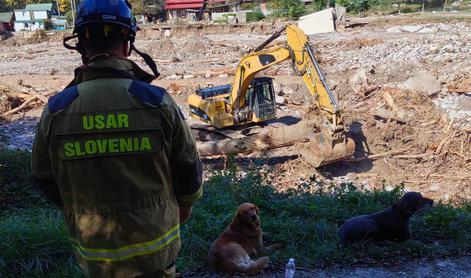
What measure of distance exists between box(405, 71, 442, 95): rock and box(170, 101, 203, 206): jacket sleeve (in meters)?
15.0

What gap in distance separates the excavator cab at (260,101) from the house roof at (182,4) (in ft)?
147

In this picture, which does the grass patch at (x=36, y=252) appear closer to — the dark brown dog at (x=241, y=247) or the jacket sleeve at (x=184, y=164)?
the dark brown dog at (x=241, y=247)

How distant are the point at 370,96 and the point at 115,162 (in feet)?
48.5

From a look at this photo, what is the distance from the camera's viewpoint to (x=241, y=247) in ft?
15.0

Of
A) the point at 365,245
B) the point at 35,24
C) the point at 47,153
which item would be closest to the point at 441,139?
the point at 365,245

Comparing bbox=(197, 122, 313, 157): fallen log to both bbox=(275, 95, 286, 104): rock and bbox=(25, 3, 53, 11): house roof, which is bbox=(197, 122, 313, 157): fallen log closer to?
bbox=(275, 95, 286, 104): rock

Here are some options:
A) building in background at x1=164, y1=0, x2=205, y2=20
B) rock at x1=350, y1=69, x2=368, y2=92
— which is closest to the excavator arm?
rock at x1=350, y1=69, x2=368, y2=92

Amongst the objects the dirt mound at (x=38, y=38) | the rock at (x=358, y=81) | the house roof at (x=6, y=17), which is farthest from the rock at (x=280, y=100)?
the house roof at (x=6, y=17)

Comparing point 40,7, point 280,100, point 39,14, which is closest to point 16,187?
point 280,100

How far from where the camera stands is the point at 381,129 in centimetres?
1323

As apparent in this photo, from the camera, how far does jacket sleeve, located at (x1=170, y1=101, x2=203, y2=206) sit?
233cm

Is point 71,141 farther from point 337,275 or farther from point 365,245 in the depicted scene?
point 365,245

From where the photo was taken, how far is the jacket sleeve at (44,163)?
7.39 feet

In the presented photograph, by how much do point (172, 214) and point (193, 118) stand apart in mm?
12442
